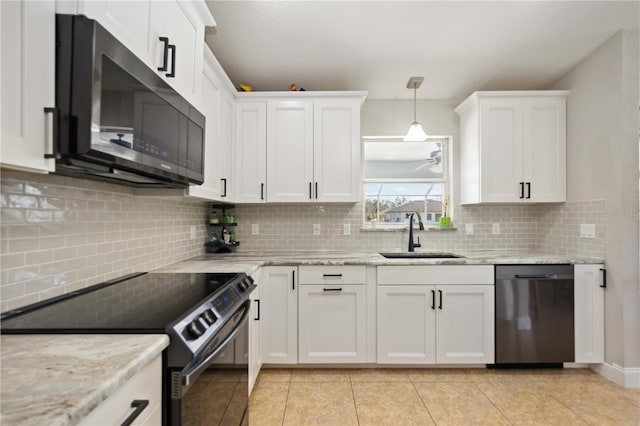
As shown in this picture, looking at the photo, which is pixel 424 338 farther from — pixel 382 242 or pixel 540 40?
pixel 540 40

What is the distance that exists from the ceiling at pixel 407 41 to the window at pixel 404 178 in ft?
1.87

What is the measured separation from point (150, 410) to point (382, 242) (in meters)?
2.67

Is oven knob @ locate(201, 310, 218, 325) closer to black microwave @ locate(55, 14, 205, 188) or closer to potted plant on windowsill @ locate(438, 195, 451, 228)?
black microwave @ locate(55, 14, 205, 188)

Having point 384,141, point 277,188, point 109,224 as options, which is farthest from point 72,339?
point 384,141

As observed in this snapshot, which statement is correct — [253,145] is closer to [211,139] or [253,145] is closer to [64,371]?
[211,139]

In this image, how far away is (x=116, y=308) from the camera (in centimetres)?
124

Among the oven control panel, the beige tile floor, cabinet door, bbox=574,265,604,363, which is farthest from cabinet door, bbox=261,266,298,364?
cabinet door, bbox=574,265,604,363

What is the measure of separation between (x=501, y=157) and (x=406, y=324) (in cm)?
170

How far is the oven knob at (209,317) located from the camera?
4.02 ft

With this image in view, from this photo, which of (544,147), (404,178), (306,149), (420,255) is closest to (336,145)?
(306,149)

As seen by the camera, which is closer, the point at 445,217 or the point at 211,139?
the point at 211,139

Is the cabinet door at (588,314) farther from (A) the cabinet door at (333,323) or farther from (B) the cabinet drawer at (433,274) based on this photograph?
(A) the cabinet door at (333,323)

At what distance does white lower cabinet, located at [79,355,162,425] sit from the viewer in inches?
28.7

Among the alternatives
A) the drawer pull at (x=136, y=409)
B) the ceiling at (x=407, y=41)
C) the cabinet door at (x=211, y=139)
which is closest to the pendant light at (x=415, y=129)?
the ceiling at (x=407, y=41)
